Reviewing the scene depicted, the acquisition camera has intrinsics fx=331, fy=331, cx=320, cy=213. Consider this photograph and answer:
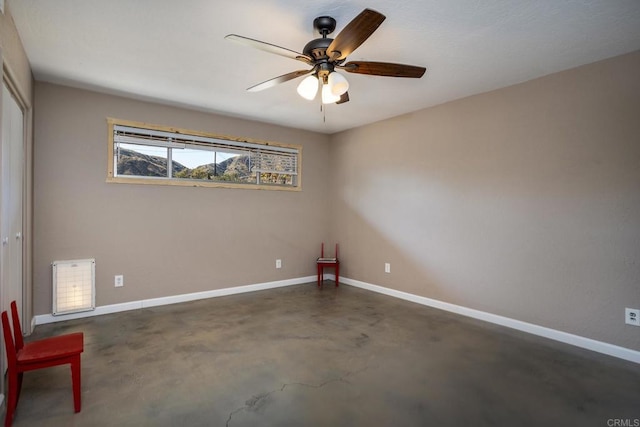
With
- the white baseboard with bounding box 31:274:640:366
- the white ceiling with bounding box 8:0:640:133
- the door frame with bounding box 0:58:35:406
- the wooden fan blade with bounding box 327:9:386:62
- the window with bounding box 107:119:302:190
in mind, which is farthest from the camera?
the window with bounding box 107:119:302:190

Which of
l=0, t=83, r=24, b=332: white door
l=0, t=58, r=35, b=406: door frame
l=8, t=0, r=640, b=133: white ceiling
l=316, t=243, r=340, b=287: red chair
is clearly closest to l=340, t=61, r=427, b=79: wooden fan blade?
l=8, t=0, r=640, b=133: white ceiling

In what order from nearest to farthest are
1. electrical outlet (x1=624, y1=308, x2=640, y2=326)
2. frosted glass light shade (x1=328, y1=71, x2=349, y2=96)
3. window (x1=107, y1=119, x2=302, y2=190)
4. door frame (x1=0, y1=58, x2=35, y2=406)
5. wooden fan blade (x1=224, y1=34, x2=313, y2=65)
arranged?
wooden fan blade (x1=224, y1=34, x2=313, y2=65) → frosted glass light shade (x1=328, y1=71, x2=349, y2=96) → electrical outlet (x1=624, y1=308, x2=640, y2=326) → door frame (x1=0, y1=58, x2=35, y2=406) → window (x1=107, y1=119, x2=302, y2=190)

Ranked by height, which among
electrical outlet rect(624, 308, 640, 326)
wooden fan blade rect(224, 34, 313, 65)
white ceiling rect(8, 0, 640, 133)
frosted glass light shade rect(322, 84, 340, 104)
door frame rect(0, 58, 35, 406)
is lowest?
electrical outlet rect(624, 308, 640, 326)

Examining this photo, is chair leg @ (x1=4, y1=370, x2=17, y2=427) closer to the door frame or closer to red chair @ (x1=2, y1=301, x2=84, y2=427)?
red chair @ (x1=2, y1=301, x2=84, y2=427)

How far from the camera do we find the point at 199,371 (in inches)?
93.2

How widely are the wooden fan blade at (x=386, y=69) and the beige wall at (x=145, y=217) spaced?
103 inches

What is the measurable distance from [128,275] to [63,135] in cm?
160

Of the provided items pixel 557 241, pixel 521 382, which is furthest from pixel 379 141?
pixel 521 382

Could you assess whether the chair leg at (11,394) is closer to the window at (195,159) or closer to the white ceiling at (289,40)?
the white ceiling at (289,40)

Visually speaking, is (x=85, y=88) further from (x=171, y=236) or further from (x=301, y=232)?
(x=301, y=232)

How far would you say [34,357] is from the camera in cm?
178

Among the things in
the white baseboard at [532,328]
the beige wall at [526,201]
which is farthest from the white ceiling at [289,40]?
the white baseboard at [532,328]

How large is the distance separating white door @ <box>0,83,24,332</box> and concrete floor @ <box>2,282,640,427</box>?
0.67m

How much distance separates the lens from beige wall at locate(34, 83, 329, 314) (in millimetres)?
3316
